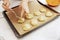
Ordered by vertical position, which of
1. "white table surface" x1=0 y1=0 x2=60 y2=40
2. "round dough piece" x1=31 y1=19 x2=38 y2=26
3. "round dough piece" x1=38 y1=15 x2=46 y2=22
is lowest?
"white table surface" x1=0 y1=0 x2=60 y2=40

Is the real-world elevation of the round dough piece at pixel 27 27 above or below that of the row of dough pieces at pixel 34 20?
below

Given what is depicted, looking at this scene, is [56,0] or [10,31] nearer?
[10,31]

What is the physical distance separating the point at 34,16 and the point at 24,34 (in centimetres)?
11

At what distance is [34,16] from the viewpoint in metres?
0.57

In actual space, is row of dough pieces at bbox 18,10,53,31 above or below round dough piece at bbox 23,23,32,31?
above

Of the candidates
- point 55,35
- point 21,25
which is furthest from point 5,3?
point 55,35

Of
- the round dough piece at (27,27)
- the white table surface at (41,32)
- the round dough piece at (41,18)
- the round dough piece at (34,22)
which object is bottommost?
the white table surface at (41,32)

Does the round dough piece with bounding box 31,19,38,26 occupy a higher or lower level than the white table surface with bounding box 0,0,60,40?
higher

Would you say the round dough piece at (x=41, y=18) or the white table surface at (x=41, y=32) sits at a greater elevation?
the round dough piece at (x=41, y=18)

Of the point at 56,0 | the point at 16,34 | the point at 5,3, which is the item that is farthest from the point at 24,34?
the point at 56,0

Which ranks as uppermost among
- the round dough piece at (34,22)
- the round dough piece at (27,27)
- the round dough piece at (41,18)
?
the round dough piece at (41,18)

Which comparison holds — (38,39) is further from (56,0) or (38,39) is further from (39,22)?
(56,0)

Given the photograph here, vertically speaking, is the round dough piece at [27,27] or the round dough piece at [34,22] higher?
the round dough piece at [34,22]

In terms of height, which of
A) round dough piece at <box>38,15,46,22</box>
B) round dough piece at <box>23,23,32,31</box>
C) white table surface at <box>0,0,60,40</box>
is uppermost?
round dough piece at <box>38,15,46,22</box>
